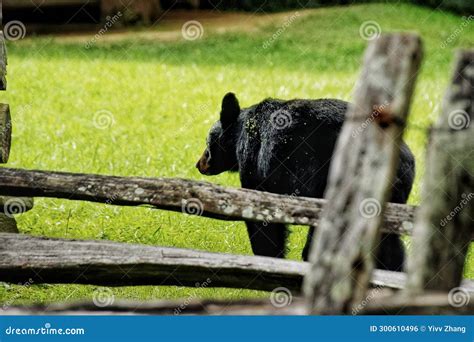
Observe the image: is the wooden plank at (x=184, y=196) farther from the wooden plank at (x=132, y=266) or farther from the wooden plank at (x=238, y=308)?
the wooden plank at (x=238, y=308)

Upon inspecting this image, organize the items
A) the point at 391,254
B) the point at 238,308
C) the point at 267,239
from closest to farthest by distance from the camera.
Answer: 1. the point at 238,308
2. the point at 391,254
3. the point at 267,239

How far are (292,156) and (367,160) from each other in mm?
2221

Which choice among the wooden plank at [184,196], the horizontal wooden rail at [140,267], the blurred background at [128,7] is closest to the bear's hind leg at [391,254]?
the wooden plank at [184,196]

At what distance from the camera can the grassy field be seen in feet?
19.2

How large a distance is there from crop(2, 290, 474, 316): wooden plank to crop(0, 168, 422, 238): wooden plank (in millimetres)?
815

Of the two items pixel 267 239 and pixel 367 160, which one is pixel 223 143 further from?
pixel 367 160

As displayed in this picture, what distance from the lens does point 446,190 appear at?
9.62 feet

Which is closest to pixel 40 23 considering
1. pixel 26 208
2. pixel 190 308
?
pixel 26 208

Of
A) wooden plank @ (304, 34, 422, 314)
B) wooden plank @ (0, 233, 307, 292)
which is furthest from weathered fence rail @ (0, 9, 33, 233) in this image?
wooden plank @ (304, 34, 422, 314)

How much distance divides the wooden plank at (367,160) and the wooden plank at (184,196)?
1561 mm

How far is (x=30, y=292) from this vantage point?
512 cm

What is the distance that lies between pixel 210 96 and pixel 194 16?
25.1ft

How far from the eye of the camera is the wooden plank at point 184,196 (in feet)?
14.4

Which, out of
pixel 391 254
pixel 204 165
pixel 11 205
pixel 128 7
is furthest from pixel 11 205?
pixel 128 7
